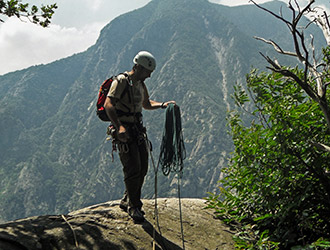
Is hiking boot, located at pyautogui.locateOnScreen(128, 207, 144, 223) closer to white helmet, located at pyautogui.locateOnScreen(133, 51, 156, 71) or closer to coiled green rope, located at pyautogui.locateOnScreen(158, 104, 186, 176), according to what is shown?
coiled green rope, located at pyautogui.locateOnScreen(158, 104, 186, 176)

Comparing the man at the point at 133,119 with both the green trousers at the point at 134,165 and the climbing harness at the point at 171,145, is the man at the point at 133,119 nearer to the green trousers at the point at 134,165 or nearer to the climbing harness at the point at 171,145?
the green trousers at the point at 134,165

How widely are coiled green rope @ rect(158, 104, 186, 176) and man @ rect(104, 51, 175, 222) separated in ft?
1.67

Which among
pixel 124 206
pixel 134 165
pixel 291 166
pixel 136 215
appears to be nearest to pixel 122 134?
pixel 134 165

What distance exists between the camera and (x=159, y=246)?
5.64 metres

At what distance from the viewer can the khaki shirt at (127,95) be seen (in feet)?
18.8

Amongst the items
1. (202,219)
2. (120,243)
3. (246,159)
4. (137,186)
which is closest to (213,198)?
(202,219)

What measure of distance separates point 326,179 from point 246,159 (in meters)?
1.41

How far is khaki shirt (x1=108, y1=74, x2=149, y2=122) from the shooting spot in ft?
18.8

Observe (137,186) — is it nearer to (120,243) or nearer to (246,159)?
(120,243)

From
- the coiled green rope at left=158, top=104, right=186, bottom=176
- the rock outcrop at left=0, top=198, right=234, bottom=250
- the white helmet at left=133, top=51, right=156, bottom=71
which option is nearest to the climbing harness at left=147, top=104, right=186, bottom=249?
the coiled green rope at left=158, top=104, right=186, bottom=176

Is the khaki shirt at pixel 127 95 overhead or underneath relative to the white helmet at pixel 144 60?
underneath

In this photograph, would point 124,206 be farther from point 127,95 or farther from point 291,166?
point 291,166

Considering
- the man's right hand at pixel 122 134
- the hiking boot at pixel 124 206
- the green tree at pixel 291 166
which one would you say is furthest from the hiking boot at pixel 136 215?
the green tree at pixel 291 166

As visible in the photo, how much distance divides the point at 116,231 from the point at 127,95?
238 centimetres
